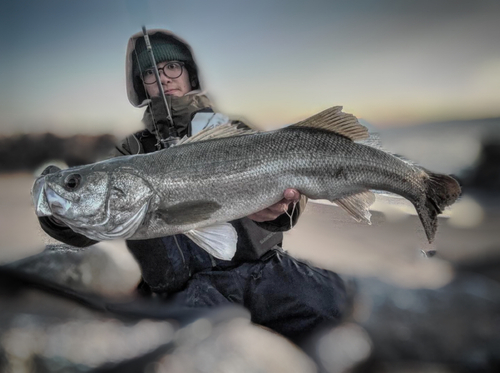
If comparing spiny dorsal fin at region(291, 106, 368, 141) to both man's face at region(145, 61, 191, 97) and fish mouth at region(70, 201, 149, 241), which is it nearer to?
fish mouth at region(70, 201, 149, 241)

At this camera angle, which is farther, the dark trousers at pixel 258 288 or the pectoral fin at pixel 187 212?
the dark trousers at pixel 258 288

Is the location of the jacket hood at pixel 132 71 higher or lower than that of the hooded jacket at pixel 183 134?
higher

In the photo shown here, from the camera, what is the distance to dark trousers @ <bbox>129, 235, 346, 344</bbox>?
1473 millimetres

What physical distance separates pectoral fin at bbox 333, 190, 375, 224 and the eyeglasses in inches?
58.0

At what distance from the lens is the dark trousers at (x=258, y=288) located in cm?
147

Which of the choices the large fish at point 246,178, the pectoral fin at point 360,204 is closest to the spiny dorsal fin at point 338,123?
the large fish at point 246,178

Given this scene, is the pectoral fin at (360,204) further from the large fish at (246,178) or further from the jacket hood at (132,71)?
the jacket hood at (132,71)

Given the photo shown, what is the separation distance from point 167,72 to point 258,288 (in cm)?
151

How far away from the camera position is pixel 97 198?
102cm

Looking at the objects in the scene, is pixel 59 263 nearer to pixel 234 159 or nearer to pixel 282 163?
pixel 234 159

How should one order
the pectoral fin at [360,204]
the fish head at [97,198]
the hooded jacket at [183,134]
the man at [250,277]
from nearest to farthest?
the fish head at [97,198] < the pectoral fin at [360,204] < the hooded jacket at [183,134] < the man at [250,277]

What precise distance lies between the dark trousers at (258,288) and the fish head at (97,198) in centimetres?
48

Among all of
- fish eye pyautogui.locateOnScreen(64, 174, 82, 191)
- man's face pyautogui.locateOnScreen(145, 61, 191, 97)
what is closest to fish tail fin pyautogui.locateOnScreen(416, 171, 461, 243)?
fish eye pyautogui.locateOnScreen(64, 174, 82, 191)

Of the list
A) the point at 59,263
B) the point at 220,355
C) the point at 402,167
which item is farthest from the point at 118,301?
the point at 402,167
